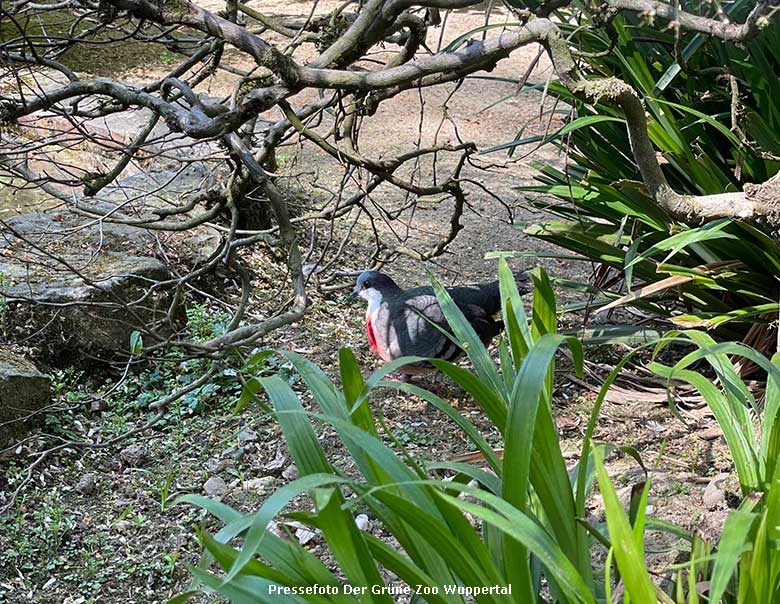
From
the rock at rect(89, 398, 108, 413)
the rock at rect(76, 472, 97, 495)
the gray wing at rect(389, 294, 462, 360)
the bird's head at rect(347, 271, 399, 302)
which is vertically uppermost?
the bird's head at rect(347, 271, 399, 302)

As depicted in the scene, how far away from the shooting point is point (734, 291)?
3754 mm

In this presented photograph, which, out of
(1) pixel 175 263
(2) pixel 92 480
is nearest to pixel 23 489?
(2) pixel 92 480

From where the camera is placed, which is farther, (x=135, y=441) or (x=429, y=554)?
(x=135, y=441)

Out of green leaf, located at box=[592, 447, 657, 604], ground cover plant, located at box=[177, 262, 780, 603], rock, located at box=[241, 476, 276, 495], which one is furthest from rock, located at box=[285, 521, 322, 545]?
green leaf, located at box=[592, 447, 657, 604]

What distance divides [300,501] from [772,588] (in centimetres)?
198

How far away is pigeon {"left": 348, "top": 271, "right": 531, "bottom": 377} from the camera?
396cm

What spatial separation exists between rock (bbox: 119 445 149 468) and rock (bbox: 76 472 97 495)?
160 millimetres

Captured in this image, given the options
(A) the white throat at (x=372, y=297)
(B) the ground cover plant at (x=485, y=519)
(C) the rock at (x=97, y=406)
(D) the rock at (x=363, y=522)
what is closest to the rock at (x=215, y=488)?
(D) the rock at (x=363, y=522)

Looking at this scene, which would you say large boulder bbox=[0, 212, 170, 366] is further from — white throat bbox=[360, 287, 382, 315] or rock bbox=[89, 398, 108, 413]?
white throat bbox=[360, 287, 382, 315]

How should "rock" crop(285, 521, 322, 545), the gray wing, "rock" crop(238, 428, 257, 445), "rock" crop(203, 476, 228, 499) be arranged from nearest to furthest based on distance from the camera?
1. "rock" crop(285, 521, 322, 545)
2. "rock" crop(203, 476, 228, 499)
3. "rock" crop(238, 428, 257, 445)
4. the gray wing

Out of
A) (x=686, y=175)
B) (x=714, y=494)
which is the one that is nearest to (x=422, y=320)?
(x=686, y=175)

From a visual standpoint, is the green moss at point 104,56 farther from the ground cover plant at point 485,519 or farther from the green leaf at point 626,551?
the green leaf at point 626,551

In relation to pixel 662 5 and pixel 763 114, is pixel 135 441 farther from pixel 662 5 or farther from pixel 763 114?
pixel 763 114

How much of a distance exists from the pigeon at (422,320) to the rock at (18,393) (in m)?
1.44
